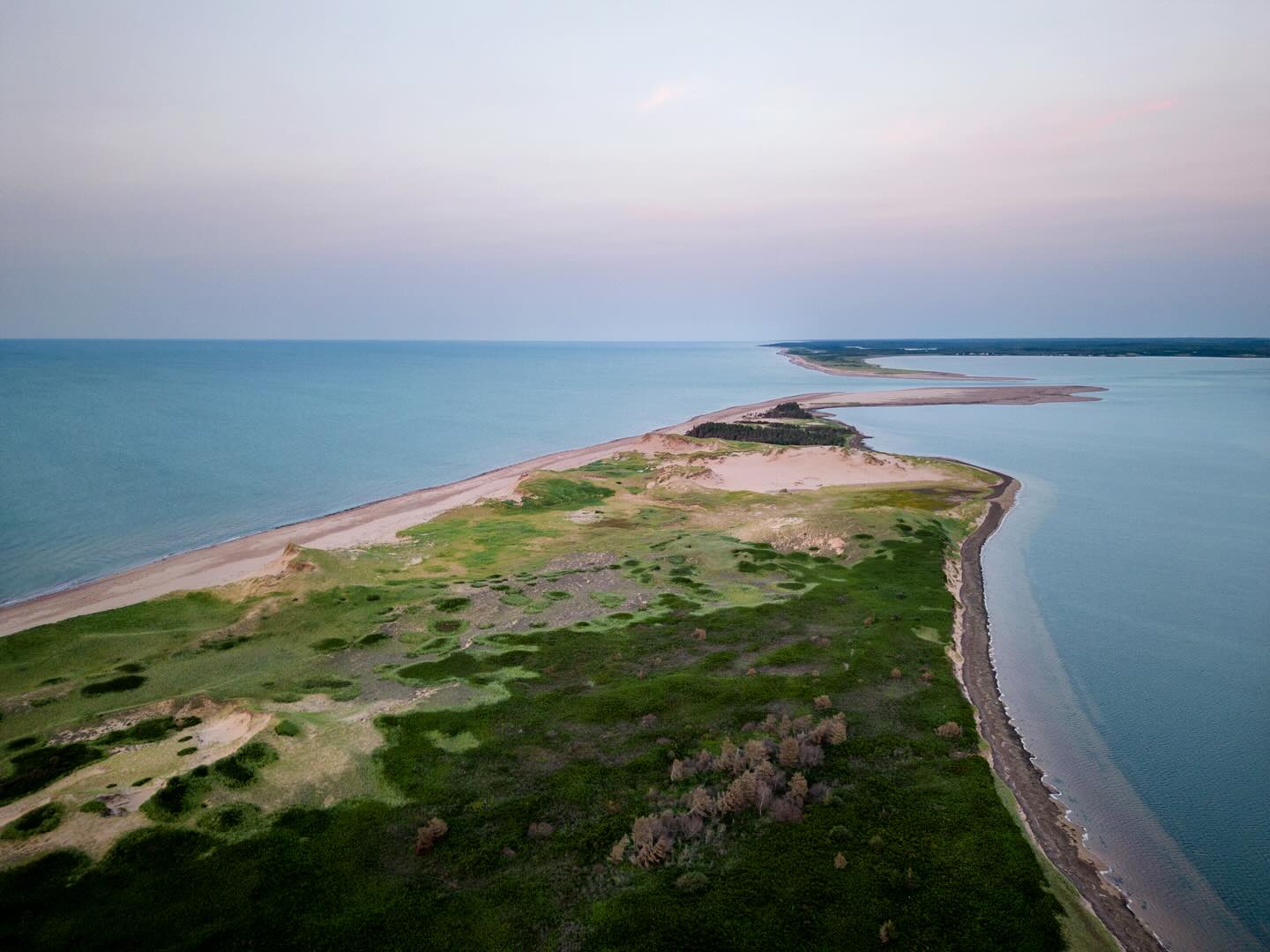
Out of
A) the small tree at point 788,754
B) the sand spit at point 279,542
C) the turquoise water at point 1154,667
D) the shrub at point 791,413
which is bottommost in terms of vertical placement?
the sand spit at point 279,542

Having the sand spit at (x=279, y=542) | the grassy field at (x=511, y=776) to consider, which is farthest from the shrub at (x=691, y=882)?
the sand spit at (x=279, y=542)

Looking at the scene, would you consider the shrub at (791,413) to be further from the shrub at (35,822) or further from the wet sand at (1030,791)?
the shrub at (35,822)

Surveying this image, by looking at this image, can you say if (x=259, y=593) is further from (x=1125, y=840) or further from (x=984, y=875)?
(x=1125, y=840)

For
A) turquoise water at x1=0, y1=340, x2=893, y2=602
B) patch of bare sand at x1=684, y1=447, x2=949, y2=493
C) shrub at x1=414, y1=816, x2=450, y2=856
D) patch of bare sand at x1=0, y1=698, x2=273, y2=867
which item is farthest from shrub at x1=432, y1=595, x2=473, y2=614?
patch of bare sand at x1=684, y1=447, x2=949, y2=493

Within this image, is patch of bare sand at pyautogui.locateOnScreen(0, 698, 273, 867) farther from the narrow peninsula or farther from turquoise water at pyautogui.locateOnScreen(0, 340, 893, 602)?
turquoise water at pyautogui.locateOnScreen(0, 340, 893, 602)

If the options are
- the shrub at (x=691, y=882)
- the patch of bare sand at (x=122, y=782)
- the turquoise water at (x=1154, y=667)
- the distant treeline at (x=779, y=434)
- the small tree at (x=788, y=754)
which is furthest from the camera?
the distant treeline at (x=779, y=434)

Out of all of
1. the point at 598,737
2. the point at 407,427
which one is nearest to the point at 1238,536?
the point at 598,737

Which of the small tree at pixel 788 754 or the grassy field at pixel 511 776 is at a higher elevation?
the small tree at pixel 788 754
